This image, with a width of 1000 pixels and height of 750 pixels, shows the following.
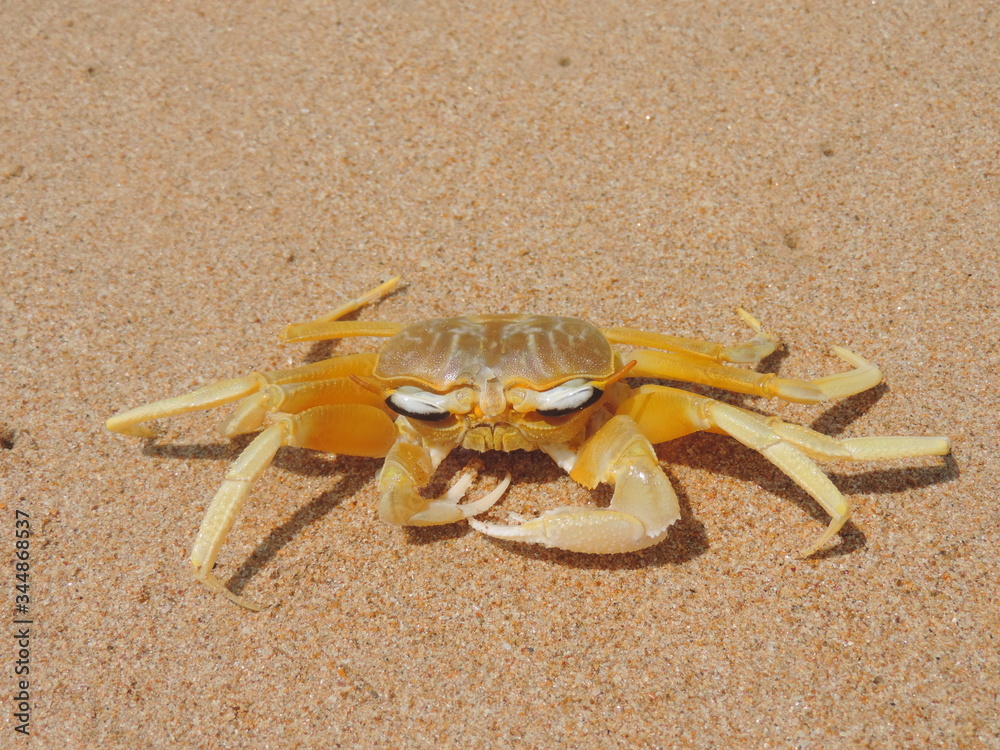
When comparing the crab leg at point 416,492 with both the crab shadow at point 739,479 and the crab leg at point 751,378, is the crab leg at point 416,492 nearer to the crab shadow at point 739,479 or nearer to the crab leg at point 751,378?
the crab shadow at point 739,479

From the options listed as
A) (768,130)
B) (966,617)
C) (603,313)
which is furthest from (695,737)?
(768,130)

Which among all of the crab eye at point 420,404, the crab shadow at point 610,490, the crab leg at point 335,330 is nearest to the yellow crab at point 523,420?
the crab eye at point 420,404

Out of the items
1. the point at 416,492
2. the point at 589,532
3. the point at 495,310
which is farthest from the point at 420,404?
the point at 495,310

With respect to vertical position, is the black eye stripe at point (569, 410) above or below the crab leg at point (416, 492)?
above

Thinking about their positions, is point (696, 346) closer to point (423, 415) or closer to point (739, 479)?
point (739, 479)

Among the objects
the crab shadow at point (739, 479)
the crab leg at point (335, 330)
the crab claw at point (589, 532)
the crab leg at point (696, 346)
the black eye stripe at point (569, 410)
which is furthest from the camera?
the crab leg at point (335, 330)

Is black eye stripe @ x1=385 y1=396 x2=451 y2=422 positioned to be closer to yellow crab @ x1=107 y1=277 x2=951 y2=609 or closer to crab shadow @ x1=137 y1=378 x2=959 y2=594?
yellow crab @ x1=107 y1=277 x2=951 y2=609
